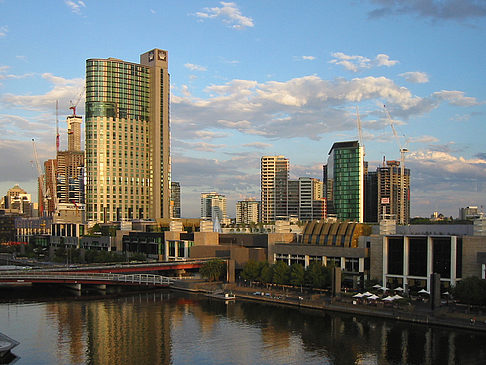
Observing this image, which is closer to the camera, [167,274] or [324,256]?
[324,256]

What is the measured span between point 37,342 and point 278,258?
61060 millimetres

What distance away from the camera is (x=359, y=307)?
278 ft

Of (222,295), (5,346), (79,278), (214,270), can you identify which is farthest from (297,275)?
(5,346)

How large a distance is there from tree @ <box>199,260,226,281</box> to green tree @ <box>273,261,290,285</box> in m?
15.4

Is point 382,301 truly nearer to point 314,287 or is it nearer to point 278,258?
point 314,287

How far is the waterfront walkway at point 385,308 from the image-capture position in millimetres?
73750

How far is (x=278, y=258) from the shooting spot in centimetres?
11975

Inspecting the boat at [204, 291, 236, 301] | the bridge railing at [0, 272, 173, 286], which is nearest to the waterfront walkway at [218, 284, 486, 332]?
the boat at [204, 291, 236, 301]

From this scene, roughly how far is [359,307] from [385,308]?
164 inches

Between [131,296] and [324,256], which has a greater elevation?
[324,256]

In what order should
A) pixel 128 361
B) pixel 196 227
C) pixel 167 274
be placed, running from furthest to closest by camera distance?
pixel 196 227, pixel 167 274, pixel 128 361

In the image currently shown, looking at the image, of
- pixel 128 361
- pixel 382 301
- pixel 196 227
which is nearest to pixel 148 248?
pixel 196 227

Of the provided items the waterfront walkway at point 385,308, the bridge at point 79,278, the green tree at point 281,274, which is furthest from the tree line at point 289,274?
the bridge at point 79,278

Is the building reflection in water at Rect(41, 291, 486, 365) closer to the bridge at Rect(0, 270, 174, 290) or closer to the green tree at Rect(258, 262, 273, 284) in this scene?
the bridge at Rect(0, 270, 174, 290)
